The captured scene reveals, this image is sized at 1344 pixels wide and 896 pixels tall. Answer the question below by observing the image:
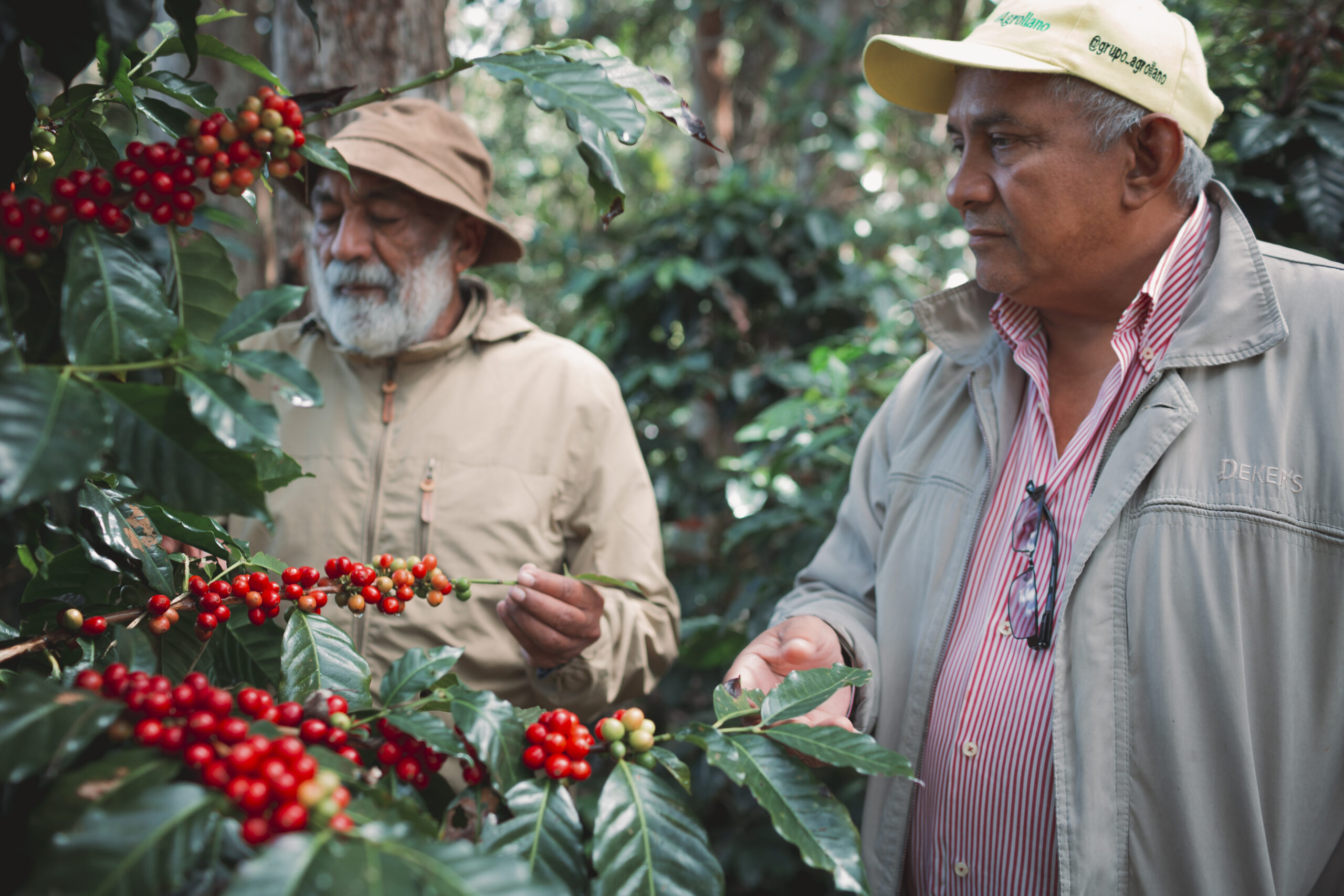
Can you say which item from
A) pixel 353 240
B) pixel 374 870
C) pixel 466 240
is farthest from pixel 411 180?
pixel 374 870

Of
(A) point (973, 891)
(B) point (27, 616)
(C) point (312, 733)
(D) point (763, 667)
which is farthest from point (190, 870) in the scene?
(A) point (973, 891)

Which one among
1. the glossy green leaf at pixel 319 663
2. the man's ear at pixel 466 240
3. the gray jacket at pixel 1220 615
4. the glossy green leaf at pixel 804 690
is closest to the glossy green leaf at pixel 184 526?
the glossy green leaf at pixel 319 663

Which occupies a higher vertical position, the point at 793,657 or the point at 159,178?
the point at 159,178

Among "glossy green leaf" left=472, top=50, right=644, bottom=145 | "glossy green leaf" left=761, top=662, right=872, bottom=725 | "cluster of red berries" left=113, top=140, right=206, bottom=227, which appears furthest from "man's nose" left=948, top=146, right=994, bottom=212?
"cluster of red berries" left=113, top=140, right=206, bottom=227

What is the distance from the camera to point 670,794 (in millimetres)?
909

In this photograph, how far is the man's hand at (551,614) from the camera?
1747 mm

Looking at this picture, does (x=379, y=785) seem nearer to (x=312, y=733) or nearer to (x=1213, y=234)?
(x=312, y=733)

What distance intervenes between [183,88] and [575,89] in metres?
0.48

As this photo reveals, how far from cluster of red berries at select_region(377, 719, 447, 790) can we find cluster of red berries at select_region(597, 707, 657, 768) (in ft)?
0.61

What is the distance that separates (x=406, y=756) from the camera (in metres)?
0.90

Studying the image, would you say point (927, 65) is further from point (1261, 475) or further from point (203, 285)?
point (203, 285)

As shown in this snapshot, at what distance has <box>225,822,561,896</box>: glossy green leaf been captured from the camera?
1.90ft

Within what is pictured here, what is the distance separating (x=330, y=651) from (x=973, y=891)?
3.93 feet

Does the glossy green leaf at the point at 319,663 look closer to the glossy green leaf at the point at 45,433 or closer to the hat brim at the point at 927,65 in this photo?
the glossy green leaf at the point at 45,433
